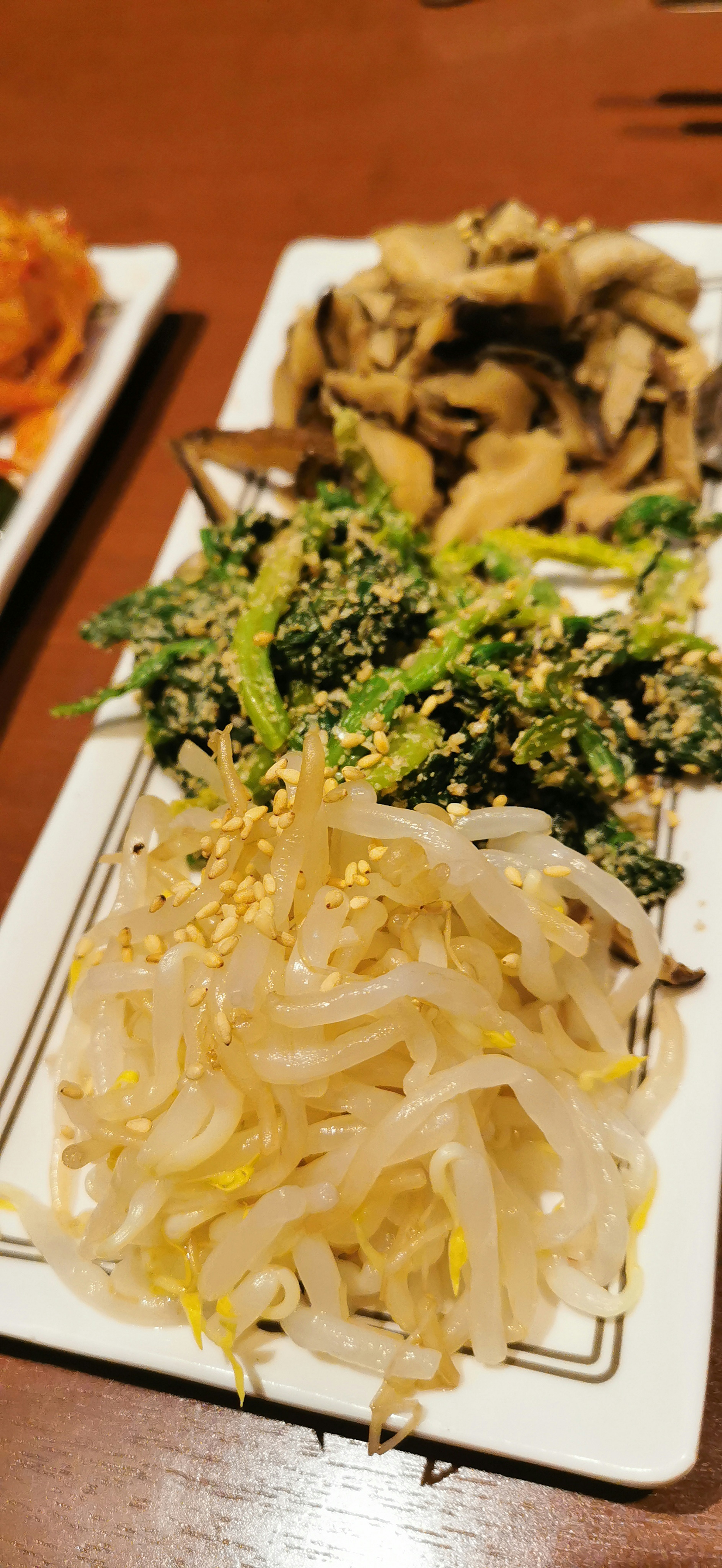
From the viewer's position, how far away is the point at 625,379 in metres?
2.13

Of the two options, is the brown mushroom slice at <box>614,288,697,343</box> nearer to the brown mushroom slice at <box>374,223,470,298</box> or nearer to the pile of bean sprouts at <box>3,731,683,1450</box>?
the brown mushroom slice at <box>374,223,470,298</box>

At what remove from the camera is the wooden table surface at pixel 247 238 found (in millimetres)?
1351

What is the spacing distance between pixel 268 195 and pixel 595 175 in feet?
3.94

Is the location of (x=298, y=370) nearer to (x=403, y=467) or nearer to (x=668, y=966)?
(x=403, y=467)

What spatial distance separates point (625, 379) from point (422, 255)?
58 centimetres

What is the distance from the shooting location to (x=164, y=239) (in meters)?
3.52

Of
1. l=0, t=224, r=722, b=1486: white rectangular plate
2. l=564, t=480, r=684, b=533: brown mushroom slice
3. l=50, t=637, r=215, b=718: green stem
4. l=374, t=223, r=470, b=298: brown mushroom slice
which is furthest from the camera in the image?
l=374, t=223, r=470, b=298: brown mushroom slice

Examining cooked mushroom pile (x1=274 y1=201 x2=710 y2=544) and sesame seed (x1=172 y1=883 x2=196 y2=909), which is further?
cooked mushroom pile (x1=274 y1=201 x2=710 y2=544)

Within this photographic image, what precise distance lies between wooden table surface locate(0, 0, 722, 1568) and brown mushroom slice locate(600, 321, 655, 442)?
3.94ft

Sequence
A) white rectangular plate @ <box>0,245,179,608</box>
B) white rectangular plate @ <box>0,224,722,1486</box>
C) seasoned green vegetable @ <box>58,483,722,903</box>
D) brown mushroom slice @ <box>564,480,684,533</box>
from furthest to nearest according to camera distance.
→ white rectangular plate @ <box>0,245,179,608</box>, brown mushroom slice @ <box>564,480,684,533</box>, seasoned green vegetable @ <box>58,483,722,903</box>, white rectangular plate @ <box>0,224,722,1486</box>

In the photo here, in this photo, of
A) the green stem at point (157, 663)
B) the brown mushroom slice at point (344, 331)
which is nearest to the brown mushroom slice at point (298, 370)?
the brown mushroom slice at point (344, 331)

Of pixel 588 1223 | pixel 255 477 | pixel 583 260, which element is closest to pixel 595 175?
pixel 583 260

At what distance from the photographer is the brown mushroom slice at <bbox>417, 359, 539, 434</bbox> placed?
214cm

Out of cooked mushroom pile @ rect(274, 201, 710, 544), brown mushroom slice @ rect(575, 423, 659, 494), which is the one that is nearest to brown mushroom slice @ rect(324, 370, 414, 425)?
cooked mushroom pile @ rect(274, 201, 710, 544)
